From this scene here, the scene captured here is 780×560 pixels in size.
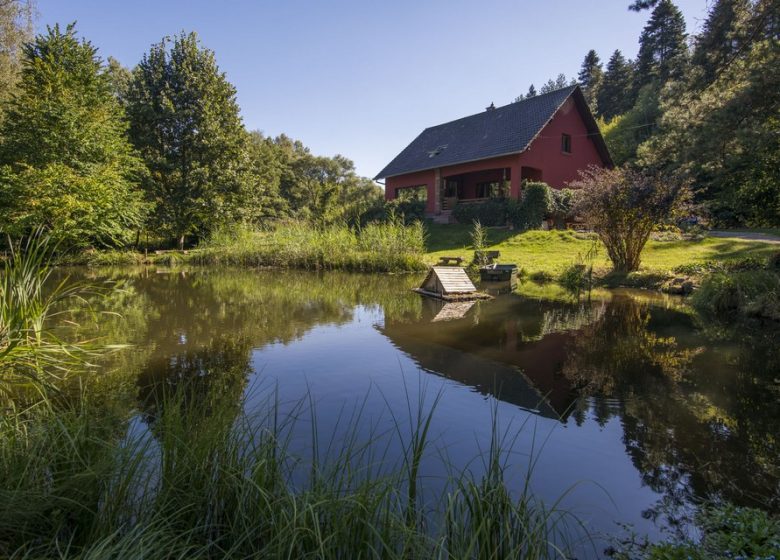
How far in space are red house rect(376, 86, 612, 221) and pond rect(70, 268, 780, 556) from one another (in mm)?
14575

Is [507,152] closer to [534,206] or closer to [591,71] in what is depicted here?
[534,206]

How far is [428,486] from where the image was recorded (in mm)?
3113

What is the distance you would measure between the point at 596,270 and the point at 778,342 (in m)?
7.38

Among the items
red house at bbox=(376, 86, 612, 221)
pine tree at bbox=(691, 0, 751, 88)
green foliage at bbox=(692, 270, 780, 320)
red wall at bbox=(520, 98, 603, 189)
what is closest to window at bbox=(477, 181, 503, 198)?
red house at bbox=(376, 86, 612, 221)

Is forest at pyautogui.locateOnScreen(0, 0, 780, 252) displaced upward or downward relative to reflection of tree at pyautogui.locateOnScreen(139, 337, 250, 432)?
upward

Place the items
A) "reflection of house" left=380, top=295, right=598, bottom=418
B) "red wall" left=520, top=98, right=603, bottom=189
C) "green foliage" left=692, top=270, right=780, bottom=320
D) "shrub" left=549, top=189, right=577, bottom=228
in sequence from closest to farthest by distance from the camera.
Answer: "reflection of house" left=380, top=295, right=598, bottom=418 < "green foliage" left=692, top=270, right=780, bottom=320 < "shrub" left=549, top=189, right=577, bottom=228 < "red wall" left=520, top=98, right=603, bottom=189

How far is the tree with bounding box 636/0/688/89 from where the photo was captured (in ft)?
144

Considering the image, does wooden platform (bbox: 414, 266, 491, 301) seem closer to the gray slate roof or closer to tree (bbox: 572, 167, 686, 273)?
tree (bbox: 572, 167, 686, 273)

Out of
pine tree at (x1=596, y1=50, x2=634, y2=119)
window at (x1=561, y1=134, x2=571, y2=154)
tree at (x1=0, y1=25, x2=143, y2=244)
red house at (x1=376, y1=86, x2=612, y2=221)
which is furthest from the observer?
pine tree at (x1=596, y1=50, x2=634, y2=119)

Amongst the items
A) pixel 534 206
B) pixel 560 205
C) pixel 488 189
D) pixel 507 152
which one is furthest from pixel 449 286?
pixel 488 189

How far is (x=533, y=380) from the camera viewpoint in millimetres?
5438

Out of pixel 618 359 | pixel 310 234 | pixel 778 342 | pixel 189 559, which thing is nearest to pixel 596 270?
pixel 778 342

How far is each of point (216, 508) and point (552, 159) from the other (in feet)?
83.0

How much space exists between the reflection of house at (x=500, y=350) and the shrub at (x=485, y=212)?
1282 cm
